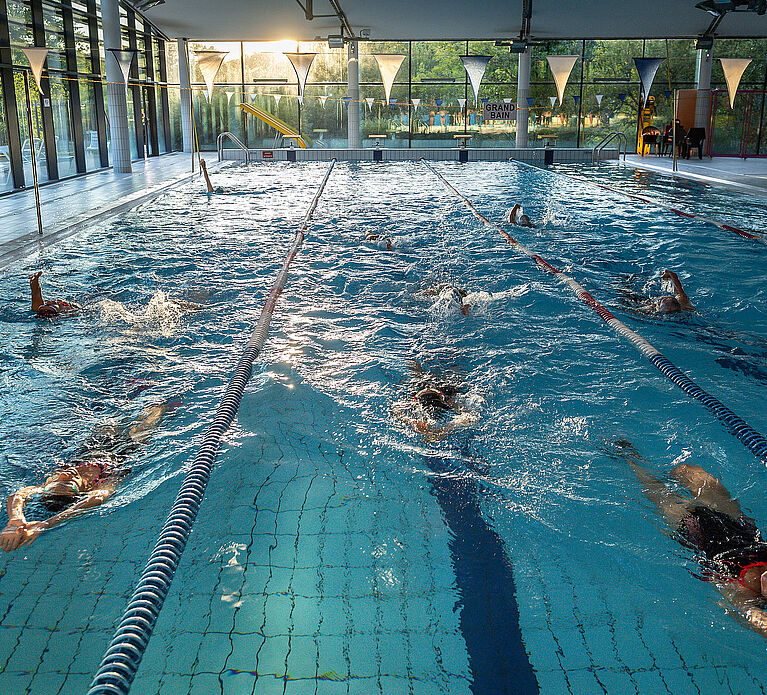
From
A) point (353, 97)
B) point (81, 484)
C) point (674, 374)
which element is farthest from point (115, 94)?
point (674, 374)

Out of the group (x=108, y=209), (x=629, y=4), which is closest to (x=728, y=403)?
(x=108, y=209)

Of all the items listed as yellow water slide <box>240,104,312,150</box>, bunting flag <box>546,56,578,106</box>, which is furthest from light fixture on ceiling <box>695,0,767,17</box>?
yellow water slide <box>240,104,312,150</box>

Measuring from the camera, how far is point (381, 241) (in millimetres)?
8180

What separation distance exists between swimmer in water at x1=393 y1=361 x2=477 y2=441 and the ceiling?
15516mm

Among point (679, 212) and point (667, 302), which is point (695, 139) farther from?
point (667, 302)

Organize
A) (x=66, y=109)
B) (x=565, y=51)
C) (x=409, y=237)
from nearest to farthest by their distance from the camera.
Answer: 1. (x=409, y=237)
2. (x=66, y=109)
3. (x=565, y=51)

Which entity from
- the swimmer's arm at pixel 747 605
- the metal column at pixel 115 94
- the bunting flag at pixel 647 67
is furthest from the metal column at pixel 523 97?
the swimmer's arm at pixel 747 605

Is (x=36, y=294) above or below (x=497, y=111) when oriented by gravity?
below

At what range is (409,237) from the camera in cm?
878

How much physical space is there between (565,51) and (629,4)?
3.72 m

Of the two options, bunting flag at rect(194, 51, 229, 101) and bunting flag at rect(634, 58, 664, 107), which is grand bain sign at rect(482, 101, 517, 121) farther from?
bunting flag at rect(194, 51, 229, 101)

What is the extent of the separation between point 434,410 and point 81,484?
5.72ft

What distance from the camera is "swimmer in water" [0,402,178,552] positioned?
2.71m

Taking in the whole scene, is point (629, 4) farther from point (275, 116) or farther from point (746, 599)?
point (746, 599)
